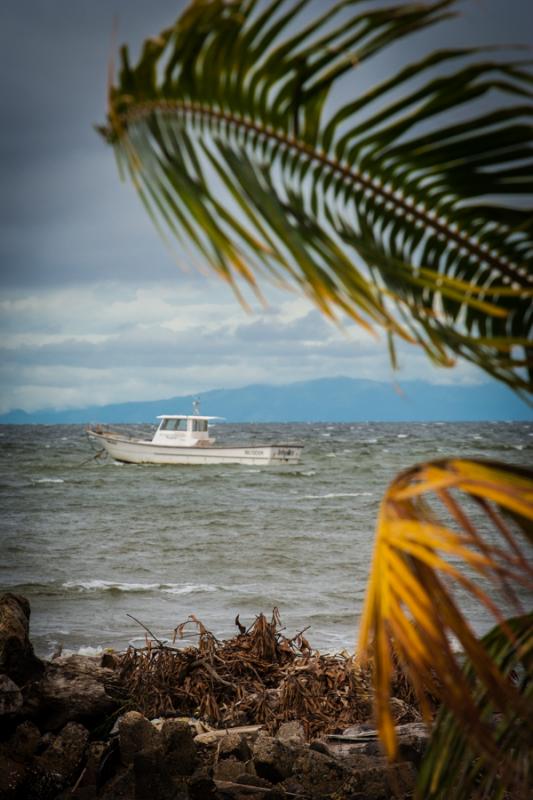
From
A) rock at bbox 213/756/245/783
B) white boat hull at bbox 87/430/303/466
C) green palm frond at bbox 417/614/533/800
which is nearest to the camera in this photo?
green palm frond at bbox 417/614/533/800

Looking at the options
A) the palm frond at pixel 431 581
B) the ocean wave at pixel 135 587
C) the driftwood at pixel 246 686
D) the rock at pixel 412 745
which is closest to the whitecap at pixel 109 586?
the ocean wave at pixel 135 587

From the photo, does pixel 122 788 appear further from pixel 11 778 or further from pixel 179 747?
pixel 11 778

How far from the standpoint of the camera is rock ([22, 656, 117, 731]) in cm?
315

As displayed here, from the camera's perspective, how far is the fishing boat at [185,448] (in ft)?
79.7

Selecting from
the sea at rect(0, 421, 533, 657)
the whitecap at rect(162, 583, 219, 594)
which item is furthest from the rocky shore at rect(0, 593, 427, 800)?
the whitecap at rect(162, 583, 219, 594)

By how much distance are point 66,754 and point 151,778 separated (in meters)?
0.38

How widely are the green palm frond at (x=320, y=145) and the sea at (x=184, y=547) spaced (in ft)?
0.73

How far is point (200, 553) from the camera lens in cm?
1571

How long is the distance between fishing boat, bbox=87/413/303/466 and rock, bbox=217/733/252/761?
68.3 feet

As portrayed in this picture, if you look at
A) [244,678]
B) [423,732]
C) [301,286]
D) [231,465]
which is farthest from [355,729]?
[231,465]

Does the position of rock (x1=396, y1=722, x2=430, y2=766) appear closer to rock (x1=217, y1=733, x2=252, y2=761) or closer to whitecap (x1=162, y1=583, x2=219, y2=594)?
rock (x1=217, y1=733, x2=252, y2=761)

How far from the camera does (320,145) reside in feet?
2.80

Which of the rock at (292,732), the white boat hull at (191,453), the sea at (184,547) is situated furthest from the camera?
the white boat hull at (191,453)

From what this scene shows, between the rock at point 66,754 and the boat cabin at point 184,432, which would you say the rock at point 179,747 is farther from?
the boat cabin at point 184,432
